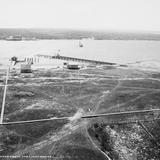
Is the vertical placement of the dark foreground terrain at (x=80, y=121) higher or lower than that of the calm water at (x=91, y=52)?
lower

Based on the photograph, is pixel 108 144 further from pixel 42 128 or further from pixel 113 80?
pixel 113 80

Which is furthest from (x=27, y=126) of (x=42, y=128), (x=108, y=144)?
(x=108, y=144)

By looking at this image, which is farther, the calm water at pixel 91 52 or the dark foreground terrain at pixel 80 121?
the calm water at pixel 91 52

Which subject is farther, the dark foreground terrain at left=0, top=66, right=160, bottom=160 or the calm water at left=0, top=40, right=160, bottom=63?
the calm water at left=0, top=40, right=160, bottom=63

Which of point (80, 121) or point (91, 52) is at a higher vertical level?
point (91, 52)

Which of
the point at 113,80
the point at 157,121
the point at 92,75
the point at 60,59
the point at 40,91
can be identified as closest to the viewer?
the point at 157,121

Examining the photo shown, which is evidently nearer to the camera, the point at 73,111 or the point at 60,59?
the point at 73,111

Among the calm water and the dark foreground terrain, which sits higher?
the calm water

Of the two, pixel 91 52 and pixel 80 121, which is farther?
pixel 91 52
